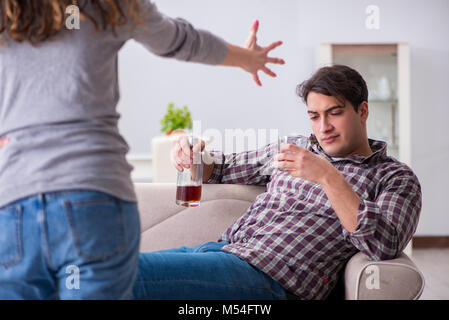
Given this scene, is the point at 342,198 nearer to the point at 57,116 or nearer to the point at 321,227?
the point at 321,227

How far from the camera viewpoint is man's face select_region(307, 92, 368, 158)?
5.11 feet

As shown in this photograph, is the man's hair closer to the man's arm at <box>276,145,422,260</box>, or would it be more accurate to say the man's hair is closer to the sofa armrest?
the man's arm at <box>276,145,422,260</box>

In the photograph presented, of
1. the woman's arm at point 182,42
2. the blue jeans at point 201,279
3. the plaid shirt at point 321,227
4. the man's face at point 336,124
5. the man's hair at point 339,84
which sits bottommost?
the blue jeans at point 201,279

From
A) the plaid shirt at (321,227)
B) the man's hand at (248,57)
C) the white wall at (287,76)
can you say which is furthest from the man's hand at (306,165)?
the white wall at (287,76)

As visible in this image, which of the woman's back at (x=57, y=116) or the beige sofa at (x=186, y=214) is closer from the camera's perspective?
the woman's back at (x=57, y=116)

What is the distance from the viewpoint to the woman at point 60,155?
2.24 ft

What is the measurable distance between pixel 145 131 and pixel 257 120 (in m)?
1.13

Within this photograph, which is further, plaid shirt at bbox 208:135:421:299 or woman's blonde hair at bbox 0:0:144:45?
plaid shirt at bbox 208:135:421:299

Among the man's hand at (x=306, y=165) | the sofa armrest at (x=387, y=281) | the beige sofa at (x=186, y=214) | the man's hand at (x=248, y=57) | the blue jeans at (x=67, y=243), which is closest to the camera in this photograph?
the blue jeans at (x=67, y=243)

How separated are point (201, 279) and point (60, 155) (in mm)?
648

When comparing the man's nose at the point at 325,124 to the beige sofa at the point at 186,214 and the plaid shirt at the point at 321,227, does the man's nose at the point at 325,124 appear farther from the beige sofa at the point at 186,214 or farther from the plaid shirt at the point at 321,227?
the beige sofa at the point at 186,214

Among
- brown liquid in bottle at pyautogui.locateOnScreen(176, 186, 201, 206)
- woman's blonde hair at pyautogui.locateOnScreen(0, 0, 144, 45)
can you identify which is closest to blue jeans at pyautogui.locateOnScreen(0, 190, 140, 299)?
woman's blonde hair at pyautogui.locateOnScreen(0, 0, 144, 45)

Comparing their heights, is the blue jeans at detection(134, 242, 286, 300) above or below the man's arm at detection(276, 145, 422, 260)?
below

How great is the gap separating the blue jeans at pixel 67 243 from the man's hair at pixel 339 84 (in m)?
1.01
